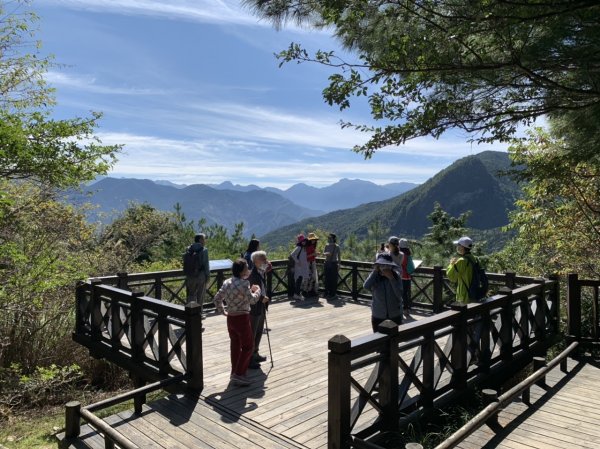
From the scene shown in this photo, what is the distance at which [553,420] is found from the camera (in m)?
5.17

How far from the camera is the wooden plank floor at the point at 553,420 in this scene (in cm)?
464

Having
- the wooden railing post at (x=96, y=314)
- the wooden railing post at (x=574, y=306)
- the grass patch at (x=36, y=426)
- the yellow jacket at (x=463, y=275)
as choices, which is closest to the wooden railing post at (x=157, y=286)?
the wooden railing post at (x=96, y=314)

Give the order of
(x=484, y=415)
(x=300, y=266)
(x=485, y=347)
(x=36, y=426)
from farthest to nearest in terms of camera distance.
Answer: (x=300, y=266)
(x=36, y=426)
(x=485, y=347)
(x=484, y=415)

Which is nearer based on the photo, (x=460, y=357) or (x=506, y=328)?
(x=460, y=357)

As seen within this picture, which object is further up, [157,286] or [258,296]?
[258,296]

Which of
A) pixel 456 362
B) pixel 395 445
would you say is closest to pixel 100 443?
pixel 395 445

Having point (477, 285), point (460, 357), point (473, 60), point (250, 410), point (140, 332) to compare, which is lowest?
point (250, 410)

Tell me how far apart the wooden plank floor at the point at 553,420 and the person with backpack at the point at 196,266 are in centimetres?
563

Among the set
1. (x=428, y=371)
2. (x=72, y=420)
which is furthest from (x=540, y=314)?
(x=72, y=420)

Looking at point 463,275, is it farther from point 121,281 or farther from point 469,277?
point 121,281

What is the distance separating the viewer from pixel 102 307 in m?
7.94

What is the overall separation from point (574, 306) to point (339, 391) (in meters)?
5.82

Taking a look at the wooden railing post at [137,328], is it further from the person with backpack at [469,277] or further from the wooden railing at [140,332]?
the person with backpack at [469,277]

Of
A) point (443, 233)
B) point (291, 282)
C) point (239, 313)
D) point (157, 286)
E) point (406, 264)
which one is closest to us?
point (239, 313)
